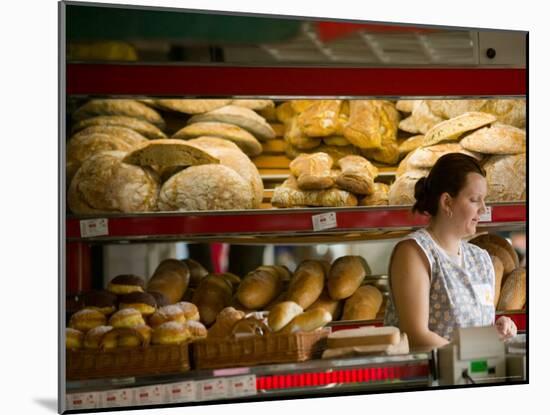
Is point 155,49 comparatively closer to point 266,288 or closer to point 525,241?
point 266,288

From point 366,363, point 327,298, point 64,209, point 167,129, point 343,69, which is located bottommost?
point 366,363

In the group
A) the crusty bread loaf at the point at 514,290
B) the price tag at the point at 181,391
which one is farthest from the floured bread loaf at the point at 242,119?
the crusty bread loaf at the point at 514,290

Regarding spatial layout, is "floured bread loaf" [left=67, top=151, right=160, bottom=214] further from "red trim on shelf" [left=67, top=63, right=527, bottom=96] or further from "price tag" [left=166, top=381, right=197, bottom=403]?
"price tag" [left=166, top=381, right=197, bottom=403]

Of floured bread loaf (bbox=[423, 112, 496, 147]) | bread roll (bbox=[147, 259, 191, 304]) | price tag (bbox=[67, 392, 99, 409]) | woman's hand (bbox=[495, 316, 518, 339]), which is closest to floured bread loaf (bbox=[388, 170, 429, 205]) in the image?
floured bread loaf (bbox=[423, 112, 496, 147])

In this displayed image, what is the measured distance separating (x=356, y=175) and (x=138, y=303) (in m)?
1.15

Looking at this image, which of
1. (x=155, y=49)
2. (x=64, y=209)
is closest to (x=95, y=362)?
(x=64, y=209)

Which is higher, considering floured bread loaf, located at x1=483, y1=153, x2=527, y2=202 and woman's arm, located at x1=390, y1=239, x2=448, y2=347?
floured bread loaf, located at x1=483, y1=153, x2=527, y2=202

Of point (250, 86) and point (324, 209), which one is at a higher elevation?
point (250, 86)

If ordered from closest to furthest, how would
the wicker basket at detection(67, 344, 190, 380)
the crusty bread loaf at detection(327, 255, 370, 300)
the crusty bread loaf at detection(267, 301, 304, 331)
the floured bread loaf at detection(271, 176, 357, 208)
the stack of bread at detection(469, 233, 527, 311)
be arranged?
the wicker basket at detection(67, 344, 190, 380)
the crusty bread loaf at detection(267, 301, 304, 331)
the floured bread loaf at detection(271, 176, 357, 208)
the crusty bread loaf at detection(327, 255, 370, 300)
the stack of bread at detection(469, 233, 527, 311)

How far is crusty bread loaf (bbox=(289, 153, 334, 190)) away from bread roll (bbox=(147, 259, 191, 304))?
67 centimetres

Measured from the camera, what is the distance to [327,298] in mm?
4531

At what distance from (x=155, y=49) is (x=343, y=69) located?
0.88 m

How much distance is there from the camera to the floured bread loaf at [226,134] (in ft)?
14.1

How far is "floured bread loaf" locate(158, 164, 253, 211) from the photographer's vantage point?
Answer: 4.22m
